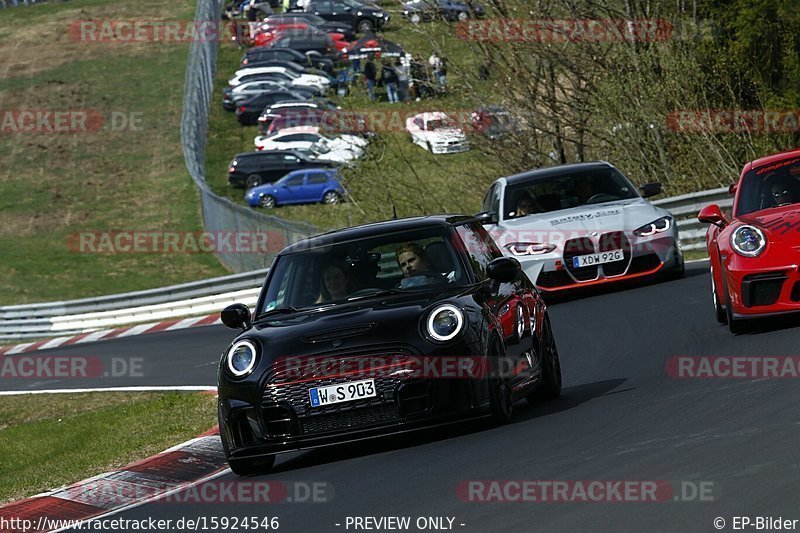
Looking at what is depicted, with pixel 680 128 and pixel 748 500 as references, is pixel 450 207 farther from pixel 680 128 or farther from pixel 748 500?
pixel 748 500

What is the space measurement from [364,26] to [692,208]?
41.0 metres

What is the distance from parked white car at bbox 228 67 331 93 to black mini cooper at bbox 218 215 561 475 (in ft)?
145

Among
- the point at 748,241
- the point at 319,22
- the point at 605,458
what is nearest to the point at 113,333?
the point at 748,241

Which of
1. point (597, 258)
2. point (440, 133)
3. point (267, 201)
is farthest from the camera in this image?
point (267, 201)

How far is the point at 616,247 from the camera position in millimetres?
15930

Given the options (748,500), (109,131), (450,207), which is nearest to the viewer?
(748,500)

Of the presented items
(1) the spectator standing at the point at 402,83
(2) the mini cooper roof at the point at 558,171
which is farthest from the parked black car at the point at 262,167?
(2) the mini cooper roof at the point at 558,171

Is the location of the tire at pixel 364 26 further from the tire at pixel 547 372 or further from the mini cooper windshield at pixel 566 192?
the tire at pixel 547 372

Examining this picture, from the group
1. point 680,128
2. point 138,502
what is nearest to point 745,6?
point 680,128

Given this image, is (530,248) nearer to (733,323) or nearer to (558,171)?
A: (558,171)

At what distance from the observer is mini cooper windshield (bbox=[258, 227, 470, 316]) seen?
904cm

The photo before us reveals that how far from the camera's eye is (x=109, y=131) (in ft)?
186

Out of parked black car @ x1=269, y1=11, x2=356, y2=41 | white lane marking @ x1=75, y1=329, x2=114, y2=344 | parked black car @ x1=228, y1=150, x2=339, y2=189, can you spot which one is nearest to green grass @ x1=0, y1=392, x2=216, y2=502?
white lane marking @ x1=75, y1=329, x2=114, y2=344

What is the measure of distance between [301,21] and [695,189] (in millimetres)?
36536
